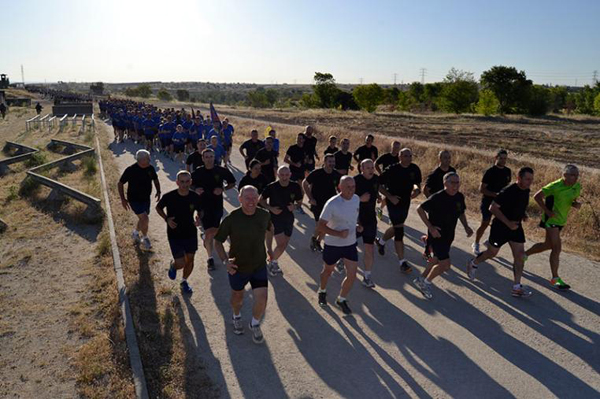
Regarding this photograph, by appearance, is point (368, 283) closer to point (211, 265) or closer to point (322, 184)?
point (322, 184)

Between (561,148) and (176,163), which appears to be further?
(561,148)

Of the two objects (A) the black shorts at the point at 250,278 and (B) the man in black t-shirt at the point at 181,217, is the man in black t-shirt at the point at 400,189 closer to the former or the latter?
(A) the black shorts at the point at 250,278

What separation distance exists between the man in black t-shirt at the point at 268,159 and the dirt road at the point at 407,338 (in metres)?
2.63

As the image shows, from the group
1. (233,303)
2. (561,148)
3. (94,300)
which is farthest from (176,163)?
(561,148)

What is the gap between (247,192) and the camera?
488 cm

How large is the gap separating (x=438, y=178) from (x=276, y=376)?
15.1 ft

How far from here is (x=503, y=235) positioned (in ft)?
20.9

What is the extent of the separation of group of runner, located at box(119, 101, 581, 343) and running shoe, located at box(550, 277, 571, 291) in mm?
17

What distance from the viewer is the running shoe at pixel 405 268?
715cm

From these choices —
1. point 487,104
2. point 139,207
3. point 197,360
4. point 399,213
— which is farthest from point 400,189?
point 487,104

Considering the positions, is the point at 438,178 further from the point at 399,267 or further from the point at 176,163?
the point at 176,163

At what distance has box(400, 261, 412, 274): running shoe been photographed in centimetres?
715

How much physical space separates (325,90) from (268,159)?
72.1 m

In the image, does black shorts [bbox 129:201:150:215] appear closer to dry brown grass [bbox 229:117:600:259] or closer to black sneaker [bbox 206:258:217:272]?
black sneaker [bbox 206:258:217:272]
